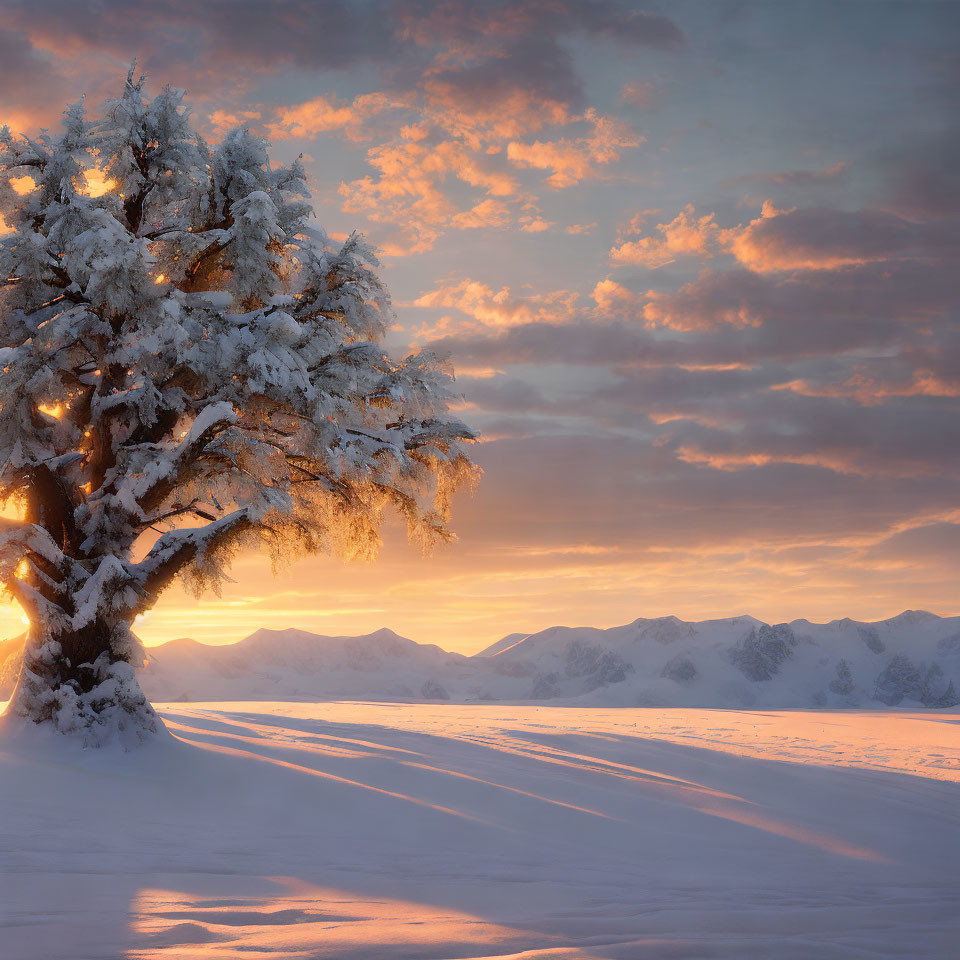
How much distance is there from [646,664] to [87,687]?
15912cm

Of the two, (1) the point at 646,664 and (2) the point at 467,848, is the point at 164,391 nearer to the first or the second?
(2) the point at 467,848

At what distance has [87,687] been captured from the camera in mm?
11266

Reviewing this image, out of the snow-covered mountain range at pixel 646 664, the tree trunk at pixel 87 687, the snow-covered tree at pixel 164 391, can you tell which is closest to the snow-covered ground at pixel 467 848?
the tree trunk at pixel 87 687

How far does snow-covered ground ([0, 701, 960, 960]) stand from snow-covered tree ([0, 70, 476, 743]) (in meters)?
2.30

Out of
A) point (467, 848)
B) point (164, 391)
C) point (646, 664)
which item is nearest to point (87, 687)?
point (164, 391)

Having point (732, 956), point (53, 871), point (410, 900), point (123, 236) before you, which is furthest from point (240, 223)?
point (732, 956)

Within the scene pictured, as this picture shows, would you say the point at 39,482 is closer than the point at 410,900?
No

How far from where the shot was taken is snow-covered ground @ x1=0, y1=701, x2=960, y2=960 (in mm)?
4926

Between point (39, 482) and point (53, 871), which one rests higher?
point (39, 482)

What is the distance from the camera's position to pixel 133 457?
11188 mm

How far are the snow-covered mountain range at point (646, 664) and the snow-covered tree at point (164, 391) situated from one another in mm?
91574

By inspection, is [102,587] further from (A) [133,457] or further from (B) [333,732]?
(B) [333,732]

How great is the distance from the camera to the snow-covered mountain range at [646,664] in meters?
118

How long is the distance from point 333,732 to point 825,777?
308 inches
